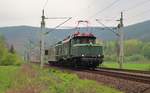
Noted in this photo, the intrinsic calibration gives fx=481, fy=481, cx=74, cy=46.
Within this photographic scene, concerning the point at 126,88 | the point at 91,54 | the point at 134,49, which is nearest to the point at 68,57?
the point at 91,54

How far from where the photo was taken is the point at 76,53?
47500 mm

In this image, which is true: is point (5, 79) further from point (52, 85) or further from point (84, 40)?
point (52, 85)

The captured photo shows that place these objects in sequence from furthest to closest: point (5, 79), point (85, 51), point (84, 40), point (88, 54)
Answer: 1. point (84, 40)
2. point (85, 51)
3. point (88, 54)
4. point (5, 79)

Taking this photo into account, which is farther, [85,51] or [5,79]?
[85,51]

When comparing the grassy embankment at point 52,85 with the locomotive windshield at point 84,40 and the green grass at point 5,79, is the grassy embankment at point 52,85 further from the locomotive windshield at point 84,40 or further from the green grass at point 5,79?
the locomotive windshield at point 84,40

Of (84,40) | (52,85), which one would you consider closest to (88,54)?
(84,40)

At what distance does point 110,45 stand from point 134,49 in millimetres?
10117

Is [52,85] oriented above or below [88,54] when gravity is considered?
below

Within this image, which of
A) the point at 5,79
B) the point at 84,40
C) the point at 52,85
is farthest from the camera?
the point at 84,40

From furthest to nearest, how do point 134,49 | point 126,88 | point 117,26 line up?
point 134,49 → point 117,26 → point 126,88

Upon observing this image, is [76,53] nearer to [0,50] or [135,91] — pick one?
[135,91]

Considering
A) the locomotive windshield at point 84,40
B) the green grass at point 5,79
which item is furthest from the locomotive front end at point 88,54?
the green grass at point 5,79

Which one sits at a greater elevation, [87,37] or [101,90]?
[87,37]

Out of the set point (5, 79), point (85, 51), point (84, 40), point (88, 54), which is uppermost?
point (84, 40)
